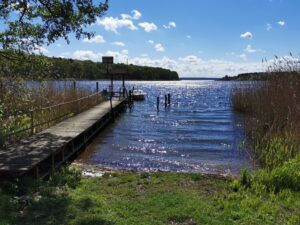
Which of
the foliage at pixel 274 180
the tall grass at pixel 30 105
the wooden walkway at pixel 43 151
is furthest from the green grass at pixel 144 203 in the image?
the tall grass at pixel 30 105

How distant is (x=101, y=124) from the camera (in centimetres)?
2112

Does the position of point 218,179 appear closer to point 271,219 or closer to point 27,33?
point 271,219

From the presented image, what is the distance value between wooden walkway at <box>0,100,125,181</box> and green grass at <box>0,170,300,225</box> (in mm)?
492

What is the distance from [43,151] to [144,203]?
3951 mm

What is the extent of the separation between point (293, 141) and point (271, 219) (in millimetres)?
4535

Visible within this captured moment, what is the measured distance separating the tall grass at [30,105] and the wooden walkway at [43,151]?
49cm

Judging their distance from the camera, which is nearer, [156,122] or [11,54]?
[11,54]

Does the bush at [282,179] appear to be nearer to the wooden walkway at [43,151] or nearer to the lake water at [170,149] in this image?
the lake water at [170,149]

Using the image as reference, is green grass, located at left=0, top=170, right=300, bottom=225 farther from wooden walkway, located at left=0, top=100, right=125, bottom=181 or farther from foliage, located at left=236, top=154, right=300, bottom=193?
wooden walkway, located at left=0, top=100, right=125, bottom=181

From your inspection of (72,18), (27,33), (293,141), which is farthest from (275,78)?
(27,33)

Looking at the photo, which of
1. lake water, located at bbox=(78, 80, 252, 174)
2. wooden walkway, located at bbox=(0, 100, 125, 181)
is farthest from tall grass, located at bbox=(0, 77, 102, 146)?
lake water, located at bbox=(78, 80, 252, 174)

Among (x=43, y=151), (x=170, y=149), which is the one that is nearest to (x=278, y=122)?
(x=170, y=149)

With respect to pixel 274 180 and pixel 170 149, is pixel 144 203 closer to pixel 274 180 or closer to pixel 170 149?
pixel 274 180

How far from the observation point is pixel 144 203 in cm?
682
